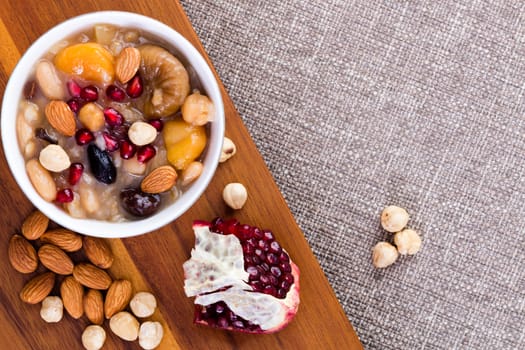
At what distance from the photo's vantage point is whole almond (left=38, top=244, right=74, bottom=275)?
107 cm

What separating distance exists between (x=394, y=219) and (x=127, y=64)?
24.9 inches

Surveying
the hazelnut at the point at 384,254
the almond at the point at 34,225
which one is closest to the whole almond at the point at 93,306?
the almond at the point at 34,225

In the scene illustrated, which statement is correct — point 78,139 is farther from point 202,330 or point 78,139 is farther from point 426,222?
point 426,222

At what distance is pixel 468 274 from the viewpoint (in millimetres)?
1374

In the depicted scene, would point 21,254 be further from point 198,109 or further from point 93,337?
point 198,109

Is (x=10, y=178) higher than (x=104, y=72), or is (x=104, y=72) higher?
A: (x=104, y=72)

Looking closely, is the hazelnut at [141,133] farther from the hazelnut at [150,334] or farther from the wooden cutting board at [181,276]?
the hazelnut at [150,334]

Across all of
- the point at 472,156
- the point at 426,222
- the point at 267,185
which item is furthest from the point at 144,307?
the point at 472,156

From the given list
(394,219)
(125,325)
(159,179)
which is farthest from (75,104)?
(394,219)

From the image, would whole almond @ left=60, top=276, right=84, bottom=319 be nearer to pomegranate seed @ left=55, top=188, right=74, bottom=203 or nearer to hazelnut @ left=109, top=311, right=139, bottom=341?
hazelnut @ left=109, top=311, right=139, bottom=341

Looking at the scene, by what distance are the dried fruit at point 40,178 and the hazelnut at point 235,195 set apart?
0.25 metres

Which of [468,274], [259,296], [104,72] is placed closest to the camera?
[104,72]

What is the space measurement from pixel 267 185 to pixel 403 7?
0.53m

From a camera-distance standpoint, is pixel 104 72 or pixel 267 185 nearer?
pixel 104 72
